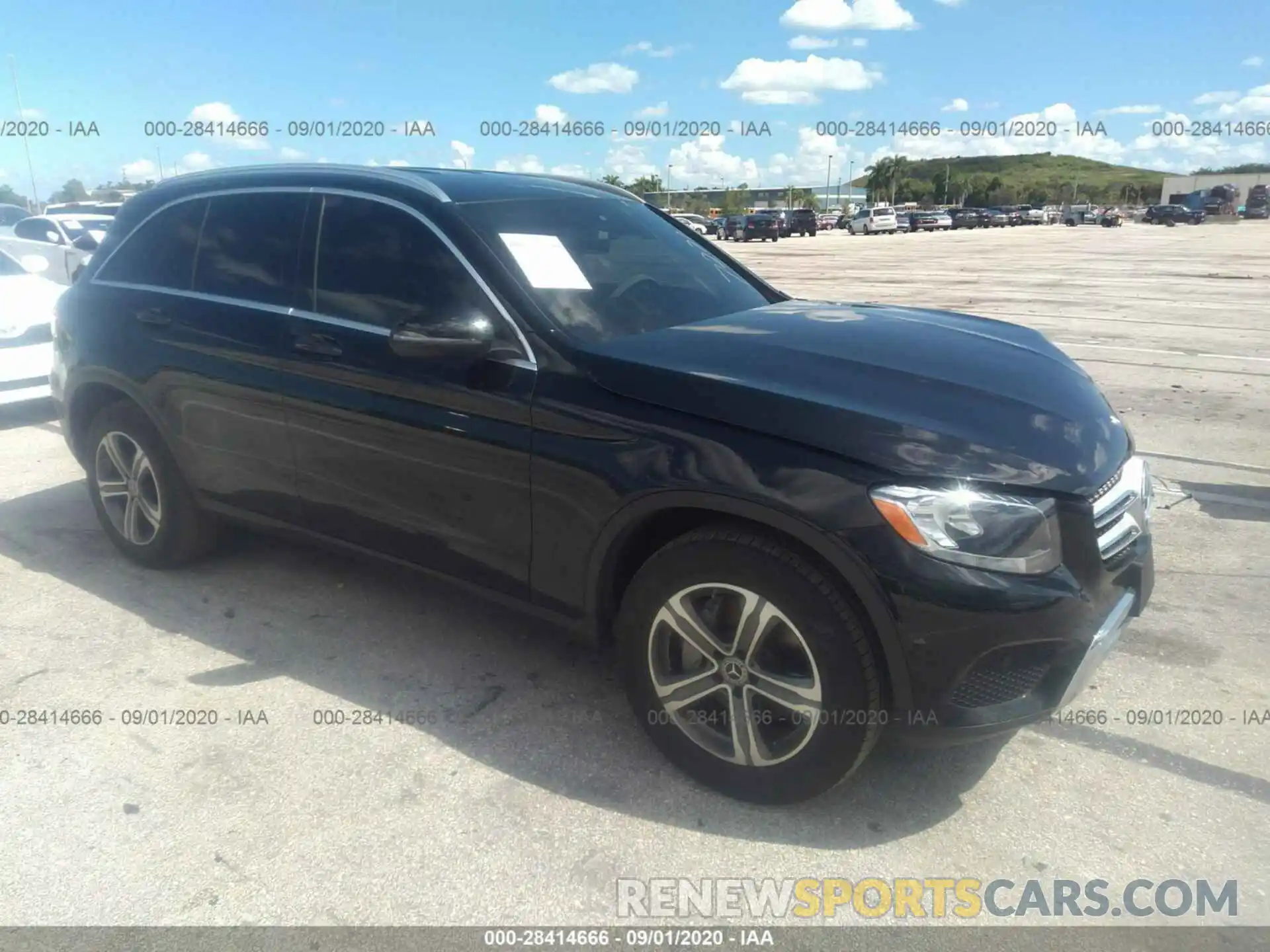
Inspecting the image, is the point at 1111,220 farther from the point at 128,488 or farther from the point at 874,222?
the point at 128,488

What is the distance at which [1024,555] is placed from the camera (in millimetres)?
2402

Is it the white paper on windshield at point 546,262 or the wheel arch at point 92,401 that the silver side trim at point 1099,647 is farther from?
the wheel arch at point 92,401

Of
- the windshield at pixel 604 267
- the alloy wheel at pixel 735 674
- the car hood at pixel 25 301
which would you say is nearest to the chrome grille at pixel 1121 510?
the alloy wheel at pixel 735 674

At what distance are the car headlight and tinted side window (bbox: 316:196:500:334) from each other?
140cm

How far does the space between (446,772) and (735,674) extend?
3.22 ft

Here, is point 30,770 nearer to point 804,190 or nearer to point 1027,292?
point 1027,292

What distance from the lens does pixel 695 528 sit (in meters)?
2.75

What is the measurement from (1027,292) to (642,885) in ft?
54.8

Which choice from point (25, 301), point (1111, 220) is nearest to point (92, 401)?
point (25, 301)

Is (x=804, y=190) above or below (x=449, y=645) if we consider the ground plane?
above

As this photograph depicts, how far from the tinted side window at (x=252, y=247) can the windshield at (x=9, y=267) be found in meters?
5.18

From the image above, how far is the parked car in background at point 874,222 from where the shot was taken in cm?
6097

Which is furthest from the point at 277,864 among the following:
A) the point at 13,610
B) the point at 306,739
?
the point at 13,610

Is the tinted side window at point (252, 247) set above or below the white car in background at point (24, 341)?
above
